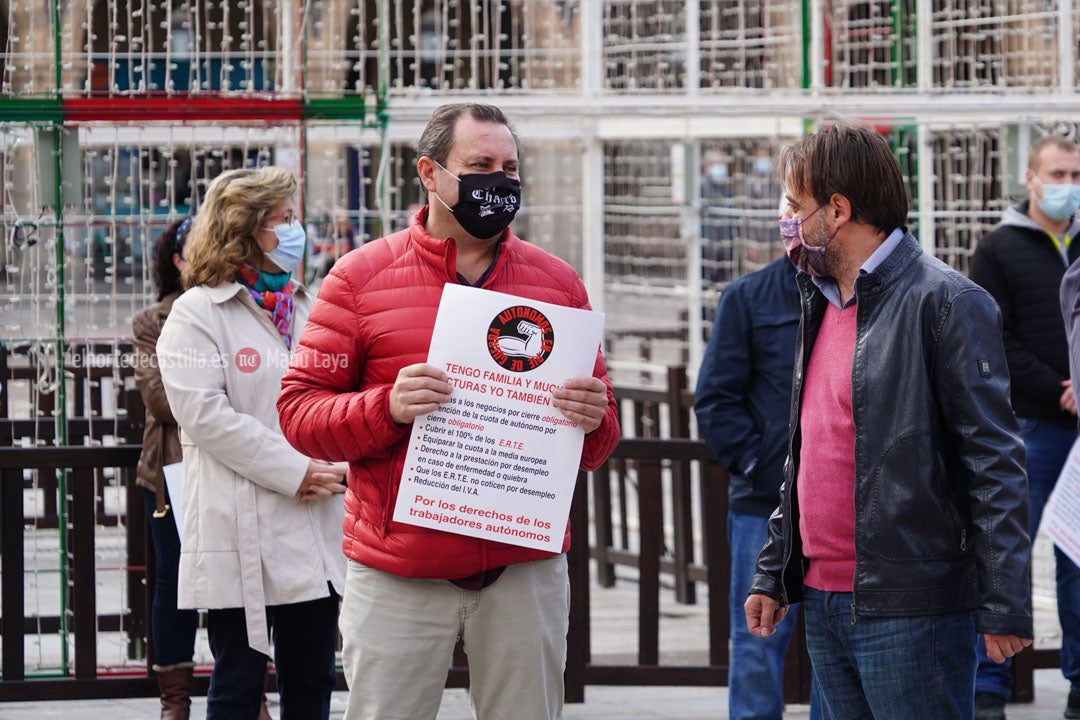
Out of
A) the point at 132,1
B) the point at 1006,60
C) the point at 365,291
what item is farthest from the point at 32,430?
the point at 1006,60

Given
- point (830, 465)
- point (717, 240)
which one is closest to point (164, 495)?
point (830, 465)

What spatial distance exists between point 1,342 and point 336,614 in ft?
6.67

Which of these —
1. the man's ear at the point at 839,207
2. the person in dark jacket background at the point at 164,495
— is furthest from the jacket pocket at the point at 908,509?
the person in dark jacket background at the point at 164,495

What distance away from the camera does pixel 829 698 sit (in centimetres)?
355

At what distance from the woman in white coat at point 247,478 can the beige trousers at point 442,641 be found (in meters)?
1.06

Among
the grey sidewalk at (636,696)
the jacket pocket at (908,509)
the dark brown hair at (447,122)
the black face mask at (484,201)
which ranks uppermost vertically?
the dark brown hair at (447,122)

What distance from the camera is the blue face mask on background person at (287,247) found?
4.85 metres

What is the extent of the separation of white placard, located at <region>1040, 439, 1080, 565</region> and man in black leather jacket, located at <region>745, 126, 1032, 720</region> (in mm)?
2204

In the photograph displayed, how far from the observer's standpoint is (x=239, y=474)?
4.72 meters

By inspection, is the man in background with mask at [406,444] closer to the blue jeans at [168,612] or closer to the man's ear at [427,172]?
the man's ear at [427,172]

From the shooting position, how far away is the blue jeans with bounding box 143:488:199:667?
5344mm

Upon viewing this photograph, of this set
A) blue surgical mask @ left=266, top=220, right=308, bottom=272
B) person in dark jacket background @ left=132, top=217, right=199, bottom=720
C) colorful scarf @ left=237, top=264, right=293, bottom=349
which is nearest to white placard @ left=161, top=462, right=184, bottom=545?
person in dark jacket background @ left=132, top=217, right=199, bottom=720

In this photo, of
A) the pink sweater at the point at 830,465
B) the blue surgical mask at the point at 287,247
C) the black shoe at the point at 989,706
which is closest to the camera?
the pink sweater at the point at 830,465

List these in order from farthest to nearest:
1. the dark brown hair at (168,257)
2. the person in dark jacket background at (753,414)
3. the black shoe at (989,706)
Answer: the black shoe at (989,706) → the dark brown hair at (168,257) → the person in dark jacket background at (753,414)
